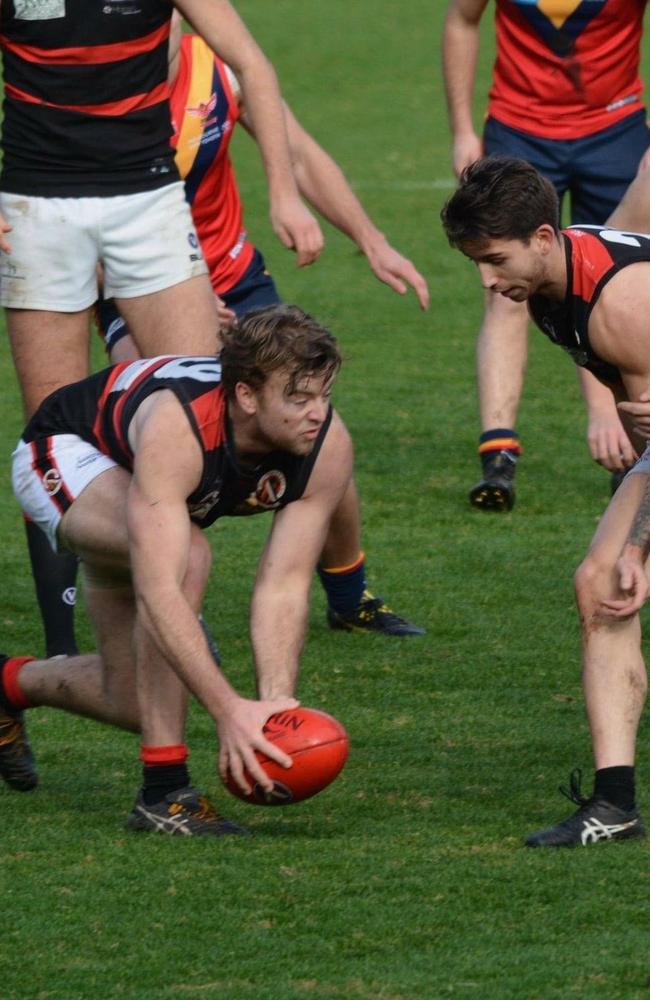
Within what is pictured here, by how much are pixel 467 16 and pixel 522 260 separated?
3928 millimetres

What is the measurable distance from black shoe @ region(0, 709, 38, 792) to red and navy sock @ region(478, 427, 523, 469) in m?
3.25

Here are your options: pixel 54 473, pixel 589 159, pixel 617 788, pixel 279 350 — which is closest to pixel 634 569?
pixel 617 788

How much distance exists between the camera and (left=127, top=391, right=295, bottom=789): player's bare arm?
4539 mm

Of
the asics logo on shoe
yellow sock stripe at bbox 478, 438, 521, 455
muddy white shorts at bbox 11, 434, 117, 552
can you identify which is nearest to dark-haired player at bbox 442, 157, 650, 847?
the asics logo on shoe

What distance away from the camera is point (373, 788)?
5.24m

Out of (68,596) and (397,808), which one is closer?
(397,808)

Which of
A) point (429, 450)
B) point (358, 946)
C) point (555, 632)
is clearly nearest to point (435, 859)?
point (358, 946)

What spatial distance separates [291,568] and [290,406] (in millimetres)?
525

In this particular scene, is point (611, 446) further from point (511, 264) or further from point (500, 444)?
point (500, 444)

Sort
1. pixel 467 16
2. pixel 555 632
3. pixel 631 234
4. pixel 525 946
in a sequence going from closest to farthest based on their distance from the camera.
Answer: pixel 525 946, pixel 631 234, pixel 555 632, pixel 467 16

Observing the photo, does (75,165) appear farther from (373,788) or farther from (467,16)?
(467,16)

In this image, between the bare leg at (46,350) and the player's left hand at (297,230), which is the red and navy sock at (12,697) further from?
the player's left hand at (297,230)

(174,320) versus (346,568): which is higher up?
(174,320)

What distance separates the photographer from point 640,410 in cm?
465
